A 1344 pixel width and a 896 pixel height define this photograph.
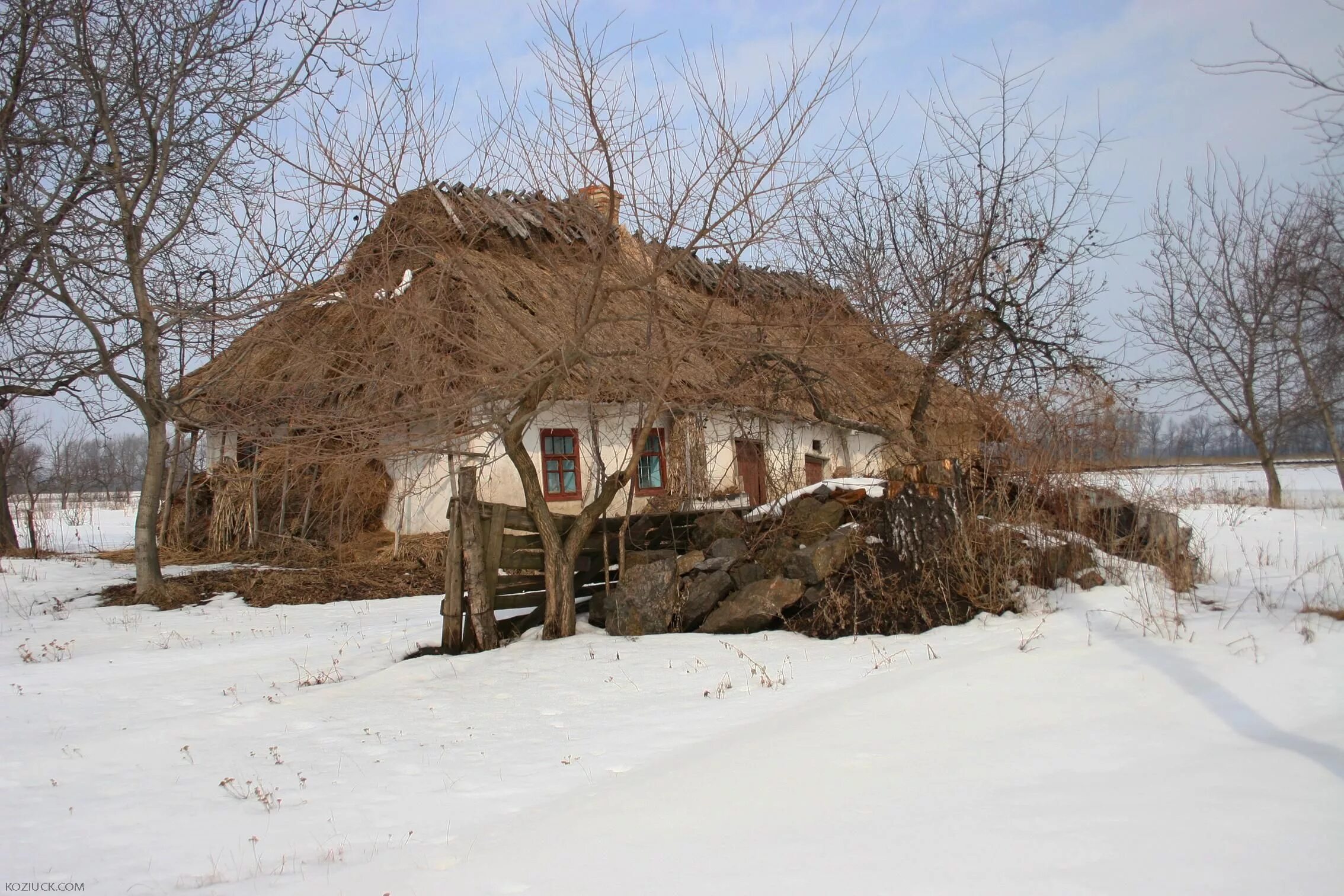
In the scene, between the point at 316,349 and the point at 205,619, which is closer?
the point at 316,349

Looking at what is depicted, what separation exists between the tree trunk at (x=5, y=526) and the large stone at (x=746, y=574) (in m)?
12.2

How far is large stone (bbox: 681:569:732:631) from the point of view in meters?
6.66

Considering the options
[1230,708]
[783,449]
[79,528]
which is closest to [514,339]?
[783,449]

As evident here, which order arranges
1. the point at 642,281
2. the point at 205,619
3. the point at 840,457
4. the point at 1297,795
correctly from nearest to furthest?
the point at 1297,795
the point at 642,281
the point at 205,619
the point at 840,457

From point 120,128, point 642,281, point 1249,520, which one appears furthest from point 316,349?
point 1249,520

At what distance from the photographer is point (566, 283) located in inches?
228

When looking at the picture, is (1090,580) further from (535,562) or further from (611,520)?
(535,562)

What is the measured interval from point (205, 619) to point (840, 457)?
11686 mm

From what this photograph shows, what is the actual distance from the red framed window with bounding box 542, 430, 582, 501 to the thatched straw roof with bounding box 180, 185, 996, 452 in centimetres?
478

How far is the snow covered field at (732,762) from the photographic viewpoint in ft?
8.72

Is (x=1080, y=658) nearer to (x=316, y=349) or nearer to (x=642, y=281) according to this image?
(x=642, y=281)

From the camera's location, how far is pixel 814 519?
7242 mm

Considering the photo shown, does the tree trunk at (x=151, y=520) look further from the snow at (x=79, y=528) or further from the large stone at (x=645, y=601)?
the snow at (x=79, y=528)

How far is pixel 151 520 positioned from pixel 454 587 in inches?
210
